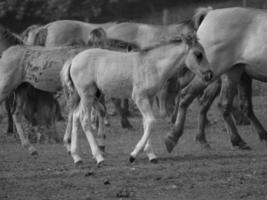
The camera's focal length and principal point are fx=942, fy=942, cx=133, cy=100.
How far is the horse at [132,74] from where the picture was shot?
1173cm

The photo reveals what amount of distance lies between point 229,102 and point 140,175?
393 centimetres

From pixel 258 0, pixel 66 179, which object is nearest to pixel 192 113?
pixel 66 179

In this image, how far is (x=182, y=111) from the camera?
13.8m

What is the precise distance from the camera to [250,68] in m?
13.7

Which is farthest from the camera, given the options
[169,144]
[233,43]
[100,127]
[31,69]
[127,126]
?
[127,126]

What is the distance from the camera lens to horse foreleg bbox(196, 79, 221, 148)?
46.2 feet

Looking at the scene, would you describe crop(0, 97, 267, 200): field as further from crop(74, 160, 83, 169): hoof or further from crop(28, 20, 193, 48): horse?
crop(28, 20, 193, 48): horse

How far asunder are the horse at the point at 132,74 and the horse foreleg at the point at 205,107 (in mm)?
2237

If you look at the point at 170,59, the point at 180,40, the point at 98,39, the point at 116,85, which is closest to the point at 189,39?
the point at 180,40

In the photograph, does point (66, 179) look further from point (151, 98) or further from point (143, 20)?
point (143, 20)

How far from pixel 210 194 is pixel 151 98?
263 centimetres

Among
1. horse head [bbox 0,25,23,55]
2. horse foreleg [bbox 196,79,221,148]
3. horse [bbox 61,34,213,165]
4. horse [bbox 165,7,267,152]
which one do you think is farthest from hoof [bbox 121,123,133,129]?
horse [bbox 61,34,213,165]

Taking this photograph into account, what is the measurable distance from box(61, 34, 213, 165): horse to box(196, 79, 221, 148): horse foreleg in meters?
2.24

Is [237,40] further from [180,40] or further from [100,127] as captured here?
[100,127]
